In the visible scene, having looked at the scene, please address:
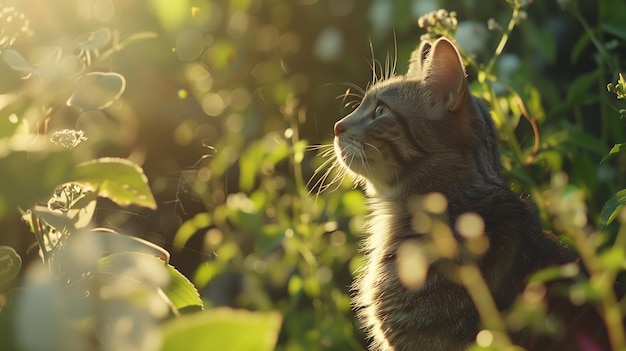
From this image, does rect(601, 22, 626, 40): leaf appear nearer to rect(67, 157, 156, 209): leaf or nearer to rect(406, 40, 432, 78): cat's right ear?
rect(406, 40, 432, 78): cat's right ear

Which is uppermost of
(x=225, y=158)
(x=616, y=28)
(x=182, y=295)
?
(x=182, y=295)

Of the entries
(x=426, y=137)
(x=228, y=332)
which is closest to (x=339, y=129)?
(x=426, y=137)

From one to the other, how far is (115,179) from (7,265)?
148 millimetres

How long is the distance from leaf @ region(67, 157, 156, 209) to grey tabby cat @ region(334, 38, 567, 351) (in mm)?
893

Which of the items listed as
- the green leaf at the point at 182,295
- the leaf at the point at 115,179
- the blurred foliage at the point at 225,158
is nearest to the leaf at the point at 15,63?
the blurred foliage at the point at 225,158

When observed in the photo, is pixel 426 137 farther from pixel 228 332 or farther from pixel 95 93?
pixel 228 332

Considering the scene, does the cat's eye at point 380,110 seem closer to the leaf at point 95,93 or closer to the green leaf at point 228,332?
the leaf at point 95,93

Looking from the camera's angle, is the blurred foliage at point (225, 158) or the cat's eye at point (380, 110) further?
the cat's eye at point (380, 110)

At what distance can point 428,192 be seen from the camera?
82.0 inches

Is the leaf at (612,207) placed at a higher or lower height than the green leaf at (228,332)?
lower

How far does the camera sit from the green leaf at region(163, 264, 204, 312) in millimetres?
1056

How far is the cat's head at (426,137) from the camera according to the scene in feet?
6.89

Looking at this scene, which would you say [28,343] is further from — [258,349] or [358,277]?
[358,277]

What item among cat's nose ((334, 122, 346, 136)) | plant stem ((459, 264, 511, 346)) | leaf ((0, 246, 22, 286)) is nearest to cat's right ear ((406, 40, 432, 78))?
cat's nose ((334, 122, 346, 136))
